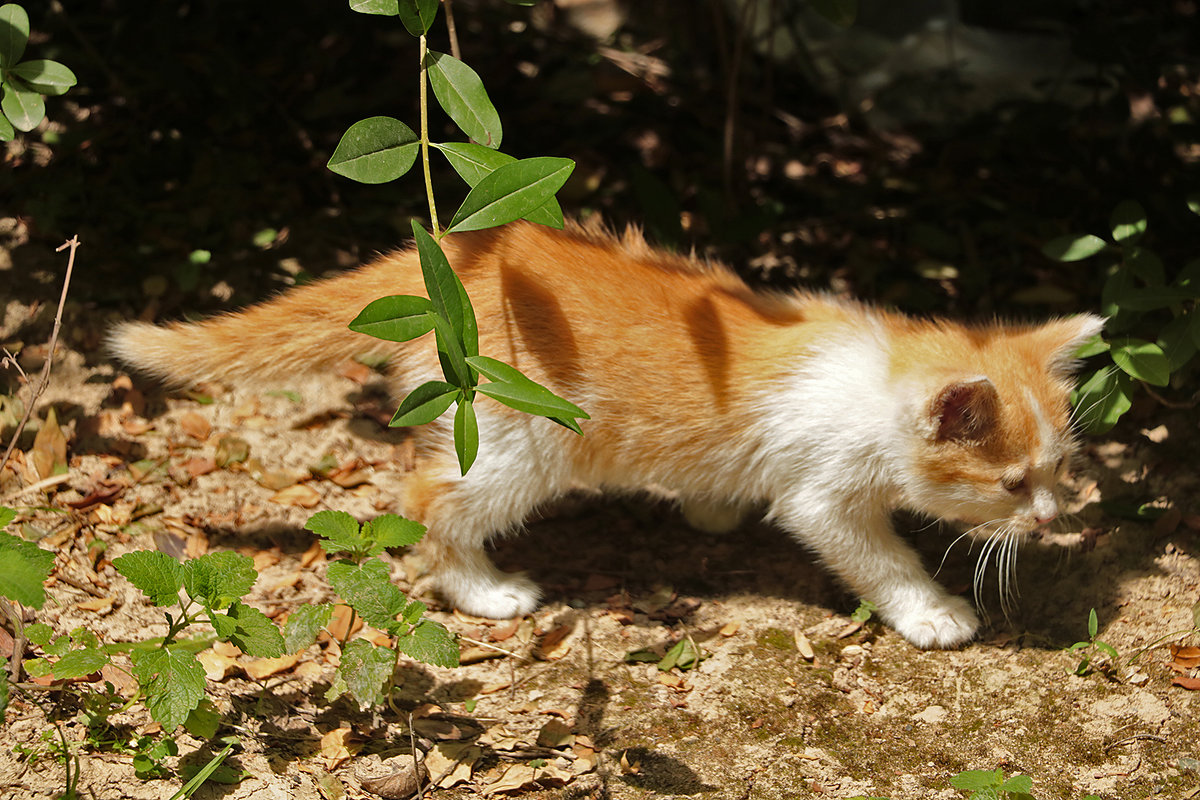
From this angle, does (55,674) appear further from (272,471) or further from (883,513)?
(883,513)

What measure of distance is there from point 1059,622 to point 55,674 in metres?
2.82

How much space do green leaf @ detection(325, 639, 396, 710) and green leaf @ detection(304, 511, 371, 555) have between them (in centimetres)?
24

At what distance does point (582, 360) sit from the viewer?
9.77 ft

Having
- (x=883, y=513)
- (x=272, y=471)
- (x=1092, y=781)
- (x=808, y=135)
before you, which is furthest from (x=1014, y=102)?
(x=272, y=471)

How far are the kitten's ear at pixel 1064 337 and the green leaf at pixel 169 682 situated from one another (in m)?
2.54

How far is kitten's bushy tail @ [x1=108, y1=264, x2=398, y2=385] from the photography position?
3.04m

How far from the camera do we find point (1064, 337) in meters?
3.06

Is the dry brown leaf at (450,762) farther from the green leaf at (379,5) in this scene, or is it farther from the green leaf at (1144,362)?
the green leaf at (1144,362)

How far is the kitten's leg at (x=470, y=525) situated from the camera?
301 cm

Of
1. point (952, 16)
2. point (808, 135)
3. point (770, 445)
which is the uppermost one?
point (952, 16)

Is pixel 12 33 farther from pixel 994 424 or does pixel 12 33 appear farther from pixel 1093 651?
pixel 1093 651

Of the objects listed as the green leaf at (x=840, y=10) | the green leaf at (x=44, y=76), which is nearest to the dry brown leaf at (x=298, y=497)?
the green leaf at (x=44, y=76)


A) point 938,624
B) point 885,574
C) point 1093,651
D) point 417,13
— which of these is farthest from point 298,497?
point 1093,651

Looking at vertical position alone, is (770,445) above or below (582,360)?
below
